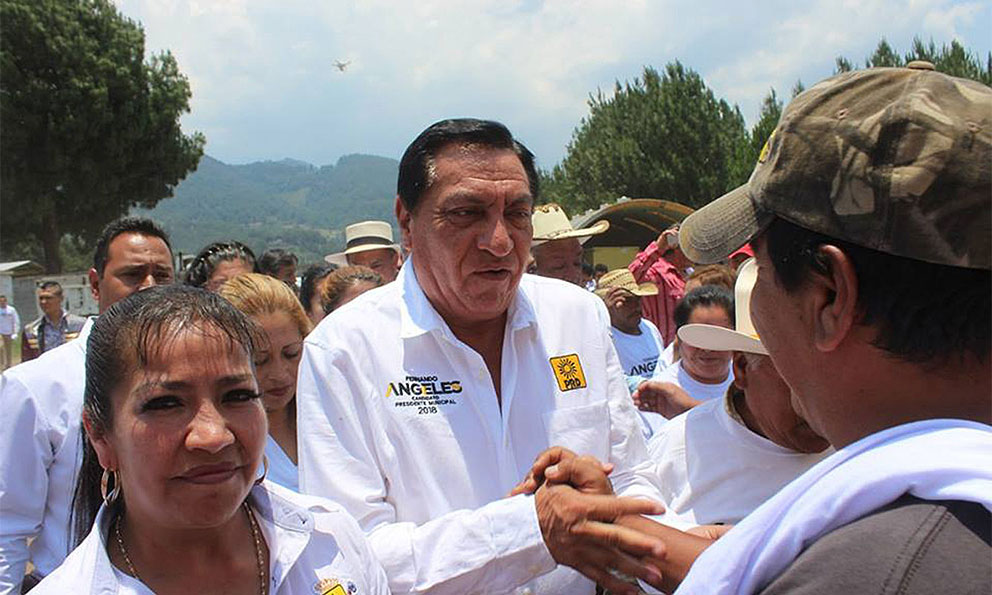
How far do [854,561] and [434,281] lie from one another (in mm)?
1789

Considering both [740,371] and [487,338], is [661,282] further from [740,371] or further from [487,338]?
[487,338]

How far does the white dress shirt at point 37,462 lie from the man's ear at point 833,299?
2.45 meters

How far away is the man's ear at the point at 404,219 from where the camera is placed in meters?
2.68

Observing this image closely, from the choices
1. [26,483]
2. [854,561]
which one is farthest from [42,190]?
[854,561]

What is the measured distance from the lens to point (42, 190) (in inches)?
1125

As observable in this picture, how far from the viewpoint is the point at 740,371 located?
8.80 feet

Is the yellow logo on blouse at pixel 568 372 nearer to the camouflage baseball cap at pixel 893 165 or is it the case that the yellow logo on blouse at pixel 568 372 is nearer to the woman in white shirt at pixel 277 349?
the camouflage baseball cap at pixel 893 165

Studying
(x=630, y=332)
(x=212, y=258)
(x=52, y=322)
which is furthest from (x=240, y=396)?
(x=52, y=322)

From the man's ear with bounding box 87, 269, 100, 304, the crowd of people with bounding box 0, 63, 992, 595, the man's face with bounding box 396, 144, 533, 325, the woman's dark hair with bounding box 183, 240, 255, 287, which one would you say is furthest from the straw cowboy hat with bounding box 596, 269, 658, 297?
the man's ear with bounding box 87, 269, 100, 304

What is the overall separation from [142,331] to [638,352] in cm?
417

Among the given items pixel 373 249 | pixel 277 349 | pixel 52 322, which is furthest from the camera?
pixel 52 322

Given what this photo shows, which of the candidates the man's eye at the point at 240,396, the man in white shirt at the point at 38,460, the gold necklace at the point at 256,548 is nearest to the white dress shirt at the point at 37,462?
the man in white shirt at the point at 38,460

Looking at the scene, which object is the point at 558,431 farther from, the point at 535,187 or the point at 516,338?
the point at 535,187

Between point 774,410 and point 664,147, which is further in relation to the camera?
point 664,147
